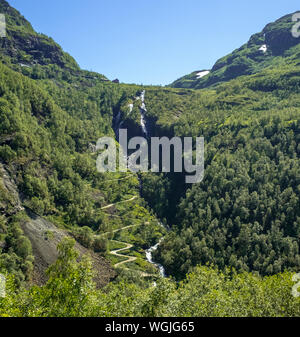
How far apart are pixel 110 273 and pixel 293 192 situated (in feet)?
360

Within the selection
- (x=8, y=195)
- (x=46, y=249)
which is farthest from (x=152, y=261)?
(x=8, y=195)

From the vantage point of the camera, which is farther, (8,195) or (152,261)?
(152,261)

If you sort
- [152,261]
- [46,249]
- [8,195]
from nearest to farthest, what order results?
[46,249] < [8,195] < [152,261]

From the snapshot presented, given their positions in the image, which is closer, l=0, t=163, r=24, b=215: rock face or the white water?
l=0, t=163, r=24, b=215: rock face

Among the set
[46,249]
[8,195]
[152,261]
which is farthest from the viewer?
[152,261]

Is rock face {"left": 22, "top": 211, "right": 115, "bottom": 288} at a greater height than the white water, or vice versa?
rock face {"left": 22, "top": 211, "right": 115, "bottom": 288}

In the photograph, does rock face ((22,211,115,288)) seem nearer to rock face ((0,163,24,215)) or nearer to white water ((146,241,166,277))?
rock face ((0,163,24,215))

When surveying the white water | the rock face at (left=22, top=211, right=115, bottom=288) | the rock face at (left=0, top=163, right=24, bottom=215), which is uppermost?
the rock face at (left=0, top=163, right=24, bottom=215)

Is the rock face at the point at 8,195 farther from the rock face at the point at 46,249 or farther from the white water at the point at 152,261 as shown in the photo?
the white water at the point at 152,261

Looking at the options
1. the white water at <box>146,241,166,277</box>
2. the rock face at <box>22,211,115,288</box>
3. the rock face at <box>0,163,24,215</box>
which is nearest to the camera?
the rock face at <box>22,211,115,288</box>

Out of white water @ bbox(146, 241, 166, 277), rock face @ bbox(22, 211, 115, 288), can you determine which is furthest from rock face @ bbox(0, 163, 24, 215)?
white water @ bbox(146, 241, 166, 277)

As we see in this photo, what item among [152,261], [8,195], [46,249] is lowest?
[152,261]

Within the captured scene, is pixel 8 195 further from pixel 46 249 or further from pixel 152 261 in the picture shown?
pixel 152 261

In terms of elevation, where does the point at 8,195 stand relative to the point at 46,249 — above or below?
above
